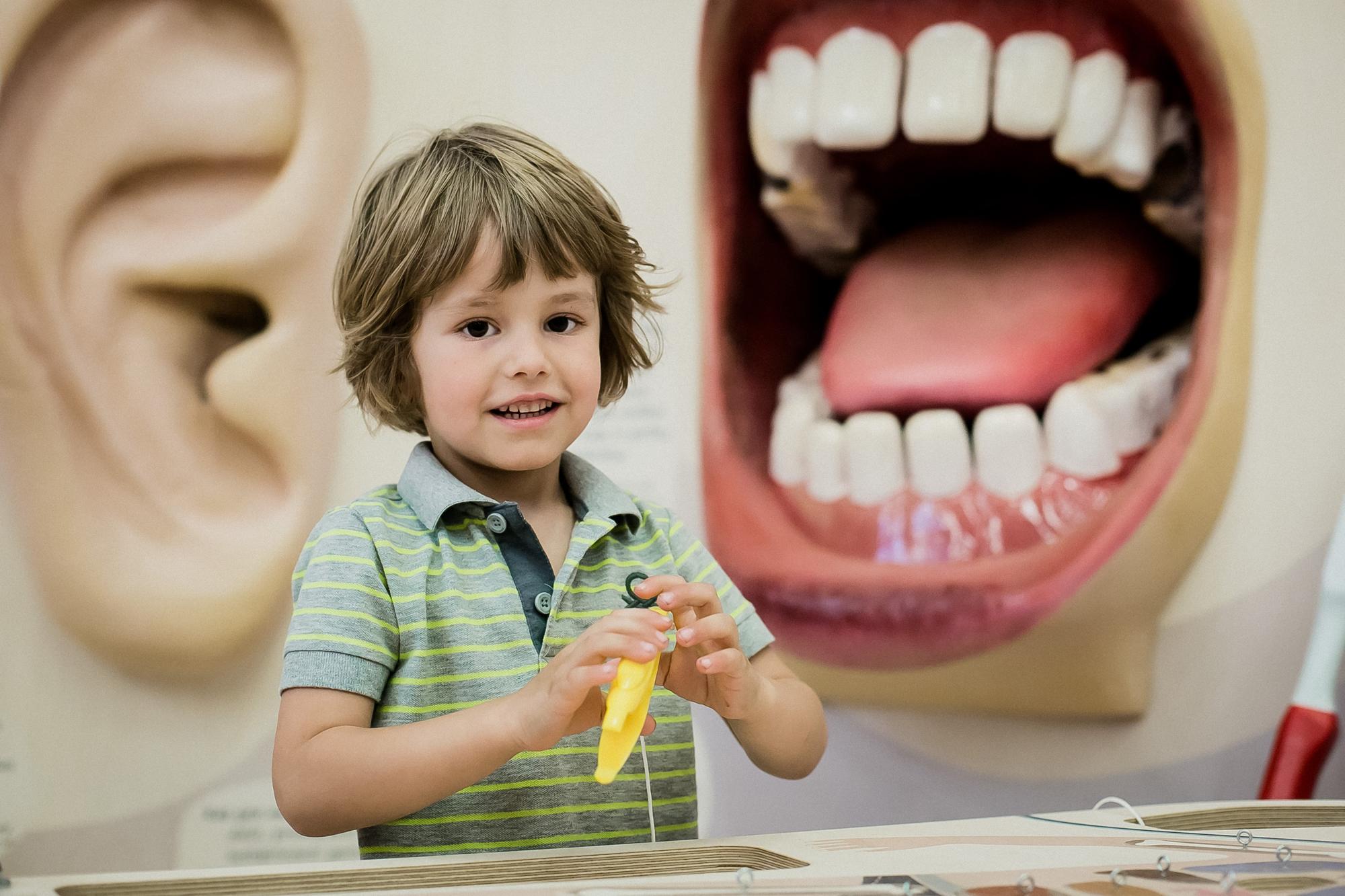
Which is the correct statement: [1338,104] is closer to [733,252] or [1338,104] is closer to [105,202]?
[733,252]

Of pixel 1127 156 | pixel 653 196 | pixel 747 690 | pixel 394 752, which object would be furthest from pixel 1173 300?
pixel 394 752

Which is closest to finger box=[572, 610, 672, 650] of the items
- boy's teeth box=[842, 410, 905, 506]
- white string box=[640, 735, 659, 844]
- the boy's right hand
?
the boy's right hand

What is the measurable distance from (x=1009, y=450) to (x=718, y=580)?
25cm

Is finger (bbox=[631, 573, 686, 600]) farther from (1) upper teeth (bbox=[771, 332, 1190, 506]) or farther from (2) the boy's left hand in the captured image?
(1) upper teeth (bbox=[771, 332, 1190, 506])

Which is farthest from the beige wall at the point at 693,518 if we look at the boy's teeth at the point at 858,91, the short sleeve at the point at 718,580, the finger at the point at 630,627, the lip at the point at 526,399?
the finger at the point at 630,627

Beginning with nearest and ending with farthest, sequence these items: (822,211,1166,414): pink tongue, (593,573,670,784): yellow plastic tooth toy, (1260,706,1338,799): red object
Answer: (593,573,670,784): yellow plastic tooth toy, (1260,706,1338,799): red object, (822,211,1166,414): pink tongue

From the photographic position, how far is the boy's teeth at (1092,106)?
783 mm

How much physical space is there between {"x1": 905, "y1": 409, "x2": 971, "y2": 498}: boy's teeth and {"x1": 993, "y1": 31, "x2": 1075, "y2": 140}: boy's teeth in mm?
200

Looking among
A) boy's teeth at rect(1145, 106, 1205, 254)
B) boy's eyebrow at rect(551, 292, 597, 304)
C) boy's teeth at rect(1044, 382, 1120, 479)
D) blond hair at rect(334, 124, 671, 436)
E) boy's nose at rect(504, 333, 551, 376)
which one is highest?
boy's teeth at rect(1145, 106, 1205, 254)

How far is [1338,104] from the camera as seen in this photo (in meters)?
0.79

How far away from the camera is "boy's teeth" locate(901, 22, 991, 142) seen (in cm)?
80

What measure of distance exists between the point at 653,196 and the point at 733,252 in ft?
0.28

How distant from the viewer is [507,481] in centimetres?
64

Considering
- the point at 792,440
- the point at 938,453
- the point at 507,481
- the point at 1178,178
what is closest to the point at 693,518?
the point at 792,440
